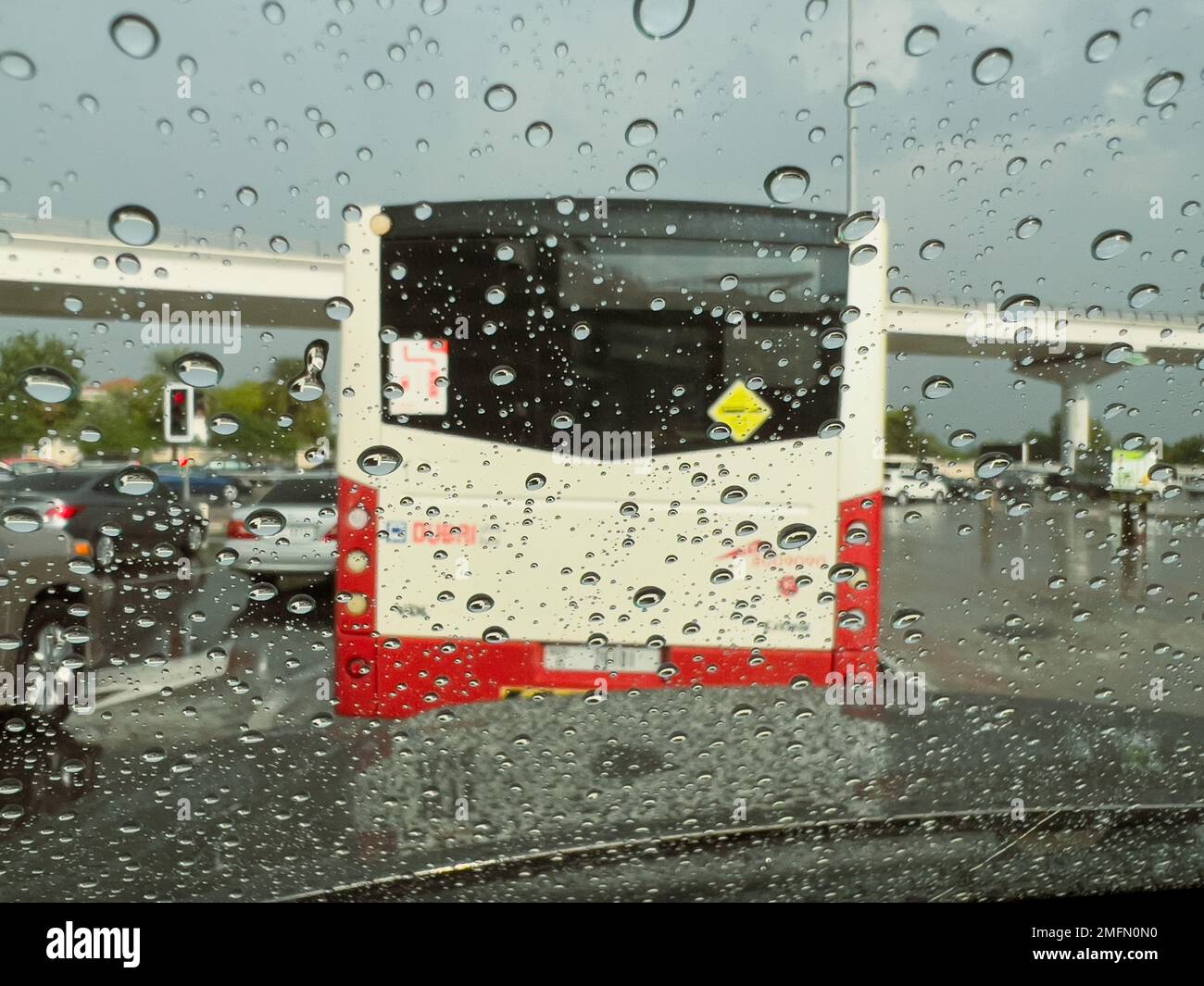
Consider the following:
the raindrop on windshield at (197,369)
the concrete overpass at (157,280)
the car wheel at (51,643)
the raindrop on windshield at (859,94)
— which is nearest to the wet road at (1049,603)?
the raindrop on windshield at (859,94)

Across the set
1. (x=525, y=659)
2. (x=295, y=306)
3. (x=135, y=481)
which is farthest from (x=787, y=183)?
(x=135, y=481)

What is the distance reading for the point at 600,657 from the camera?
9.05 ft

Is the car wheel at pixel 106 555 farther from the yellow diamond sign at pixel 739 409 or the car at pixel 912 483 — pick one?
the car at pixel 912 483

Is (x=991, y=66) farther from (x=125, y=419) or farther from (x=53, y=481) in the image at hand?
(x=53, y=481)

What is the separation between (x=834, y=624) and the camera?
264 cm

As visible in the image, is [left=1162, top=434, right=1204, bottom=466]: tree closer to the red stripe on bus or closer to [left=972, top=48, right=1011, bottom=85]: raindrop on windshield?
the red stripe on bus

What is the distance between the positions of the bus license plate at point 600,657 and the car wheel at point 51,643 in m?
1.12

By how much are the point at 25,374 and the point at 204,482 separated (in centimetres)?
43

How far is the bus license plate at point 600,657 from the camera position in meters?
2.70

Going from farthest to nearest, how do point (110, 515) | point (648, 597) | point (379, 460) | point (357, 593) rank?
point (648, 597), point (357, 593), point (379, 460), point (110, 515)

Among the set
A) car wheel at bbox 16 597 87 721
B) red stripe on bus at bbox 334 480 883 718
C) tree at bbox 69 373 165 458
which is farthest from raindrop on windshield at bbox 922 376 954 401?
car wheel at bbox 16 597 87 721

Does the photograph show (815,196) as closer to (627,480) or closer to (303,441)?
(627,480)
